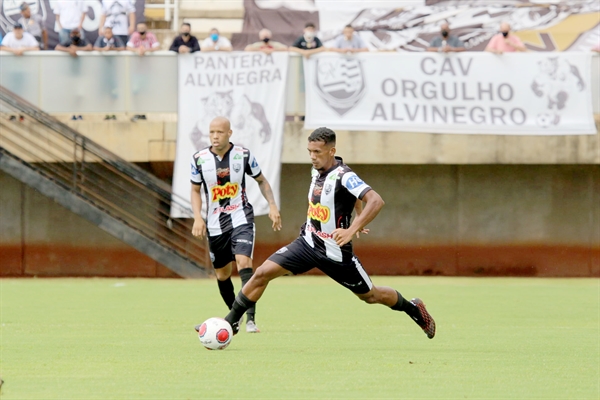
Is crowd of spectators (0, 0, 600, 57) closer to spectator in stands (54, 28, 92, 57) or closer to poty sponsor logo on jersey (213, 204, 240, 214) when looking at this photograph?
spectator in stands (54, 28, 92, 57)

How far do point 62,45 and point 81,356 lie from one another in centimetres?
1329

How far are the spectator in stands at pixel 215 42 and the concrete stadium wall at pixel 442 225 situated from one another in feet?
9.35

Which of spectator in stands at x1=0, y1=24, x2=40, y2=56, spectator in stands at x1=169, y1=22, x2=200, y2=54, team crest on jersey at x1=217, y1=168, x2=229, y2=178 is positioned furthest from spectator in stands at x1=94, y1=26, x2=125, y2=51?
team crest on jersey at x1=217, y1=168, x2=229, y2=178

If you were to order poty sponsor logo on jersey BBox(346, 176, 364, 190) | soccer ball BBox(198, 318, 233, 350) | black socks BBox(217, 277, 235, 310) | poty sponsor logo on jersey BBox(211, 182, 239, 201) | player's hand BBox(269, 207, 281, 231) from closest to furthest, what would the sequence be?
poty sponsor logo on jersey BBox(346, 176, 364, 190) < soccer ball BBox(198, 318, 233, 350) < player's hand BBox(269, 207, 281, 231) < poty sponsor logo on jersey BBox(211, 182, 239, 201) < black socks BBox(217, 277, 235, 310)

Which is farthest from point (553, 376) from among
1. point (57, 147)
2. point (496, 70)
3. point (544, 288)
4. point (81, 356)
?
point (57, 147)

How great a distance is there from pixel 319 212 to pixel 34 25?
47.4 ft

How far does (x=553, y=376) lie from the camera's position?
7.62 m

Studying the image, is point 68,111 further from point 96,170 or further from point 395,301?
point 395,301

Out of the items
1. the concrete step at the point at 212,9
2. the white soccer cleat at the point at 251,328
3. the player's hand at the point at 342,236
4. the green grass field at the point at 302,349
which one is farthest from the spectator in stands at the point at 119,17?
the player's hand at the point at 342,236

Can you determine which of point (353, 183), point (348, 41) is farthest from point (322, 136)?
point (348, 41)

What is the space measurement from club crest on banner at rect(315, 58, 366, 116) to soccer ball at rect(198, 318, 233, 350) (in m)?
11.6

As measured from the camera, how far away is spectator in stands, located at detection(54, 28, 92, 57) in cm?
2012

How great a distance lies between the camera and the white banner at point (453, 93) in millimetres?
20000

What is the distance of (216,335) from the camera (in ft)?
29.0
